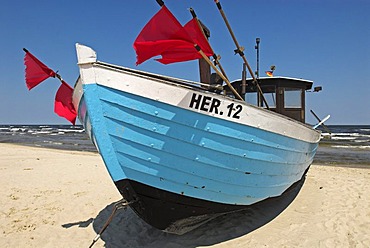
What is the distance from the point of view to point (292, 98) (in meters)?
6.93

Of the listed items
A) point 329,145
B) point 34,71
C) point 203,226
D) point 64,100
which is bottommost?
point 329,145

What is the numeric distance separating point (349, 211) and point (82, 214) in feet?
17.5

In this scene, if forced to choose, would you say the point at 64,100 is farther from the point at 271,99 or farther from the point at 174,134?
the point at 271,99

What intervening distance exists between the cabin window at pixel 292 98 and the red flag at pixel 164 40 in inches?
145

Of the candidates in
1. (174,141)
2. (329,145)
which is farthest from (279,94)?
(329,145)

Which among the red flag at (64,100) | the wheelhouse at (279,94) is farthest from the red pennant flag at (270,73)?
the red flag at (64,100)

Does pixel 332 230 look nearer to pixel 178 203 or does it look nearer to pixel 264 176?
pixel 264 176

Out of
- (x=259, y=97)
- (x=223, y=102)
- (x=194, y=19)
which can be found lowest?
(x=259, y=97)

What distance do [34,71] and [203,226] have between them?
150 inches

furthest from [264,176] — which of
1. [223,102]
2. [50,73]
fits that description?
[50,73]

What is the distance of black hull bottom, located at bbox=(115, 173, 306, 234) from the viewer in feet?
13.1

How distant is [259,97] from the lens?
6.68 meters

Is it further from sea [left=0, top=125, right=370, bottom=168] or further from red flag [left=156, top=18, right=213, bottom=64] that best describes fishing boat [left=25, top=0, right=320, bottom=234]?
sea [left=0, top=125, right=370, bottom=168]

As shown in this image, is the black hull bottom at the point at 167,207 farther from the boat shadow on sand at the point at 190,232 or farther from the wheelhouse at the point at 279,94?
the wheelhouse at the point at 279,94
